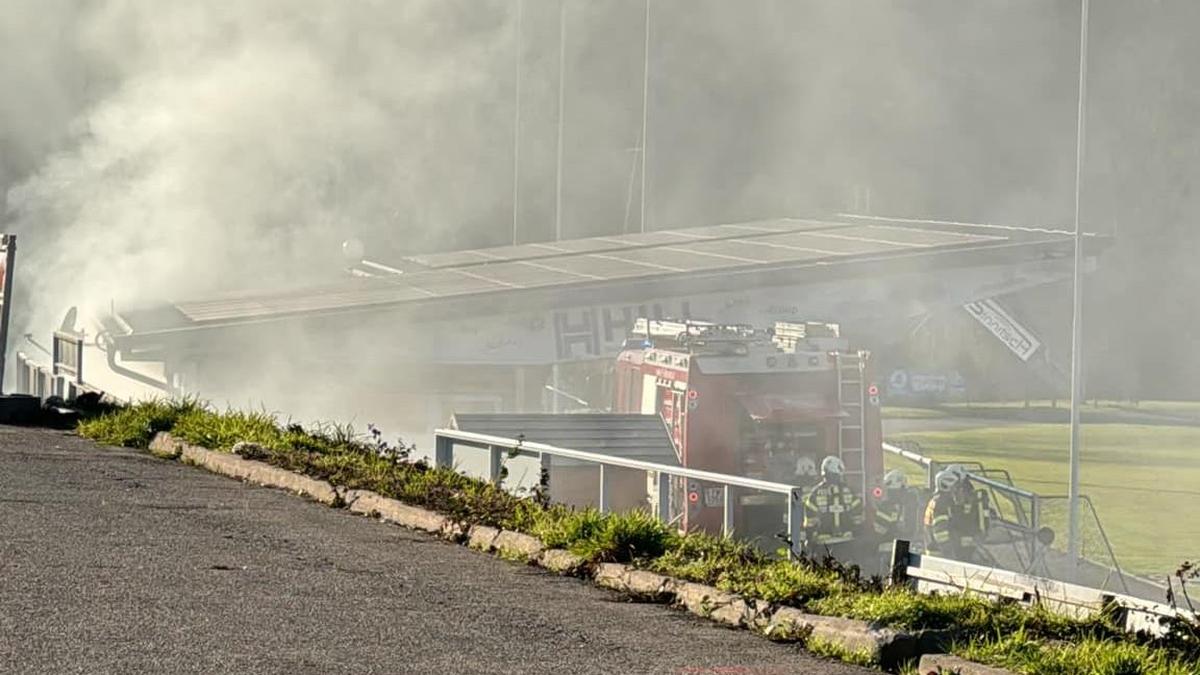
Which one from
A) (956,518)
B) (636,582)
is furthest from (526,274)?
(636,582)

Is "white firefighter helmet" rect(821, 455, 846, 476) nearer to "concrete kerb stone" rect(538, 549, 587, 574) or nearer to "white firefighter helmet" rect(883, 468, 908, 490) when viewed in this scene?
"white firefighter helmet" rect(883, 468, 908, 490)

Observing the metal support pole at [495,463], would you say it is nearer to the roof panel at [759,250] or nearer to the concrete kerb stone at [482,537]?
the concrete kerb stone at [482,537]

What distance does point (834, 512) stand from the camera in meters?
15.2

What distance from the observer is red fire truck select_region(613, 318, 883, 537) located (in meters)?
16.0

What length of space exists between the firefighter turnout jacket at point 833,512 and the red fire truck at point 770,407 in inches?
18.4

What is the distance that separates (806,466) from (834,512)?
0.90m

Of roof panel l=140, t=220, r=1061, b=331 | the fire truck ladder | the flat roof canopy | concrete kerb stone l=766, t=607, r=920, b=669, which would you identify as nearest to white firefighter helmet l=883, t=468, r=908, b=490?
the fire truck ladder

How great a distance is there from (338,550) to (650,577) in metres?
1.38

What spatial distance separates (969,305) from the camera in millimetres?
27328

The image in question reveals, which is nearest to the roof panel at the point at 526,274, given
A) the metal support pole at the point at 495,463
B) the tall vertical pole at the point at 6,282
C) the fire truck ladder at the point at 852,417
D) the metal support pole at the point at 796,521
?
the fire truck ladder at the point at 852,417

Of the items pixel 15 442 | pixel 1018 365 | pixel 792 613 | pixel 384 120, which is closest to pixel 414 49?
pixel 384 120

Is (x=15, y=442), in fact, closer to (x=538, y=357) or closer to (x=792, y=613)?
(x=792, y=613)

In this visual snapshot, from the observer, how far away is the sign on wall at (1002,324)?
2759 cm

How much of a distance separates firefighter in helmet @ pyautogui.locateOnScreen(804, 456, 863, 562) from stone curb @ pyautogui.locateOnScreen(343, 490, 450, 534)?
6.48 meters
